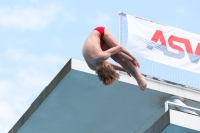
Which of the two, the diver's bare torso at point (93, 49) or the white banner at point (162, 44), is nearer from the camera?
the diver's bare torso at point (93, 49)

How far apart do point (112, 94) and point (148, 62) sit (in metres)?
1.39

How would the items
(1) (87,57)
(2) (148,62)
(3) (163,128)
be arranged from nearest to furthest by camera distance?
(1) (87,57) < (3) (163,128) < (2) (148,62)

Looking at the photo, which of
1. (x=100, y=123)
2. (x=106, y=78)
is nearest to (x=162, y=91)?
(x=100, y=123)

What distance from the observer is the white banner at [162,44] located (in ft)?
71.5

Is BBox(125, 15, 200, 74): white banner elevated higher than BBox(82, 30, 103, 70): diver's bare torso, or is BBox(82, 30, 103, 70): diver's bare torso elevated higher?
BBox(82, 30, 103, 70): diver's bare torso

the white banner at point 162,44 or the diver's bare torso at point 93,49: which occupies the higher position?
the diver's bare torso at point 93,49

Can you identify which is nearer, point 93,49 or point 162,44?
point 93,49

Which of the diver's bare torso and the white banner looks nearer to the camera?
the diver's bare torso

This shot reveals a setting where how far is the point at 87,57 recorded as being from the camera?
42.5 feet

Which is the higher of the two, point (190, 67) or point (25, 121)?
point (190, 67)

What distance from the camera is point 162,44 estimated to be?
22.1 metres

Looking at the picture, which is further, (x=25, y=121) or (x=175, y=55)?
(x=25, y=121)

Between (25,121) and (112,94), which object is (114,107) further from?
(25,121)

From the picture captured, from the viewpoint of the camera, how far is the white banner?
71.5 ft
